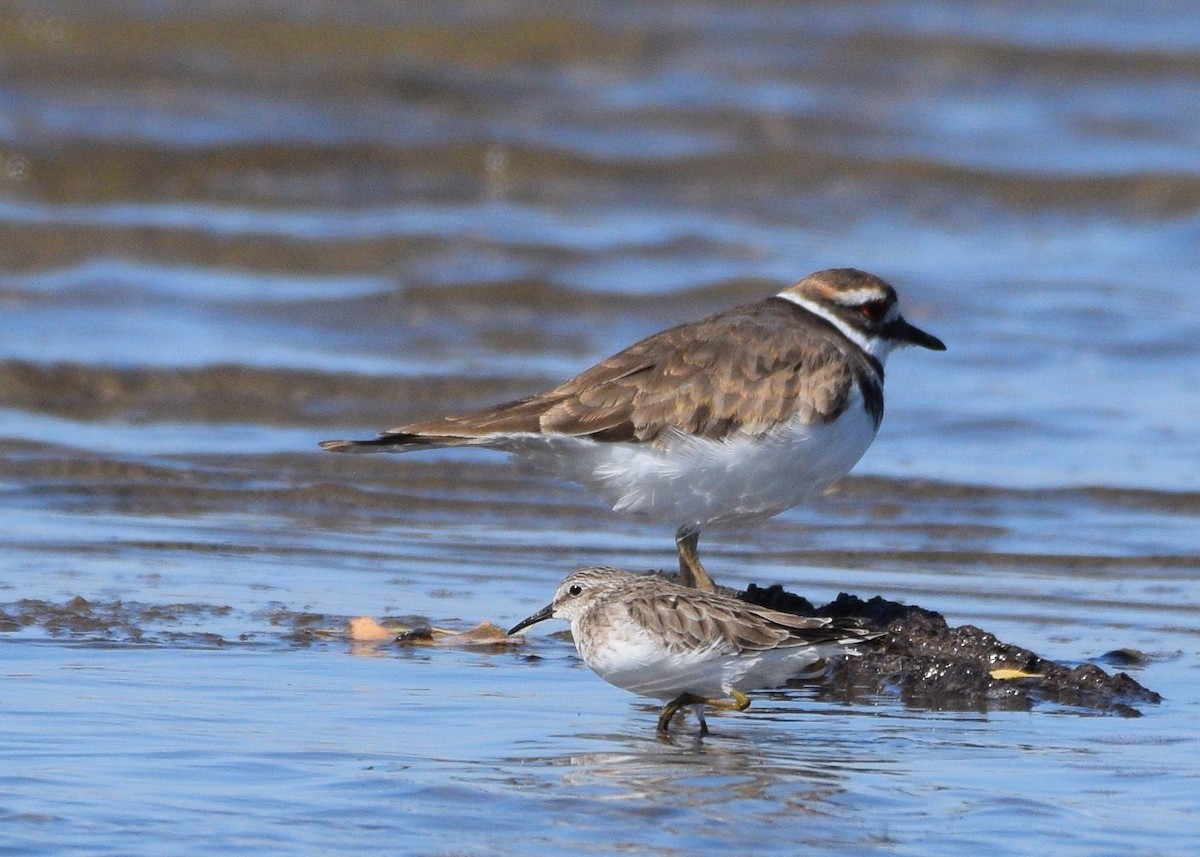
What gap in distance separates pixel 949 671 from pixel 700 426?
45.7 inches

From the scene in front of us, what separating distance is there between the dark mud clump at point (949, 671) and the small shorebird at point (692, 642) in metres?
0.40

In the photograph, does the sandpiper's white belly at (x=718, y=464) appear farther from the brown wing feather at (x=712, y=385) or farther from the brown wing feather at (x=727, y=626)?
the brown wing feather at (x=727, y=626)

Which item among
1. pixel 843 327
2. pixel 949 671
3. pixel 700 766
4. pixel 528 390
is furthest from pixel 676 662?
pixel 528 390

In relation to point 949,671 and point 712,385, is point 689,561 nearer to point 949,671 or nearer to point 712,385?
point 712,385

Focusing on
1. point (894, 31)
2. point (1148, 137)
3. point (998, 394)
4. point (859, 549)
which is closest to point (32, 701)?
point (859, 549)

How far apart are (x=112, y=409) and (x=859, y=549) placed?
14.2 ft

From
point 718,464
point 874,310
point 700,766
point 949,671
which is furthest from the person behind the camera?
point 874,310

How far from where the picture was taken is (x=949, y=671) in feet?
18.6

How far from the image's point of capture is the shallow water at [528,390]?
4.57 m

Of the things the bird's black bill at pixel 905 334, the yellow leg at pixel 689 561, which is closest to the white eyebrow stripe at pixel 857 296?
the bird's black bill at pixel 905 334

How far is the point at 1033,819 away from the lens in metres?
4.30

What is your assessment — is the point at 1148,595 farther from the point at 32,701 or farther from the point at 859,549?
the point at 32,701

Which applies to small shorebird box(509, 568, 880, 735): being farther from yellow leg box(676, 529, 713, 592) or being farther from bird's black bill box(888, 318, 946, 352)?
bird's black bill box(888, 318, 946, 352)

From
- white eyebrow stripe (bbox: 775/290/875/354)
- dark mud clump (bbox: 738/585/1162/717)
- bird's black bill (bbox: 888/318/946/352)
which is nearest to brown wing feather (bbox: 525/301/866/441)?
white eyebrow stripe (bbox: 775/290/875/354)
